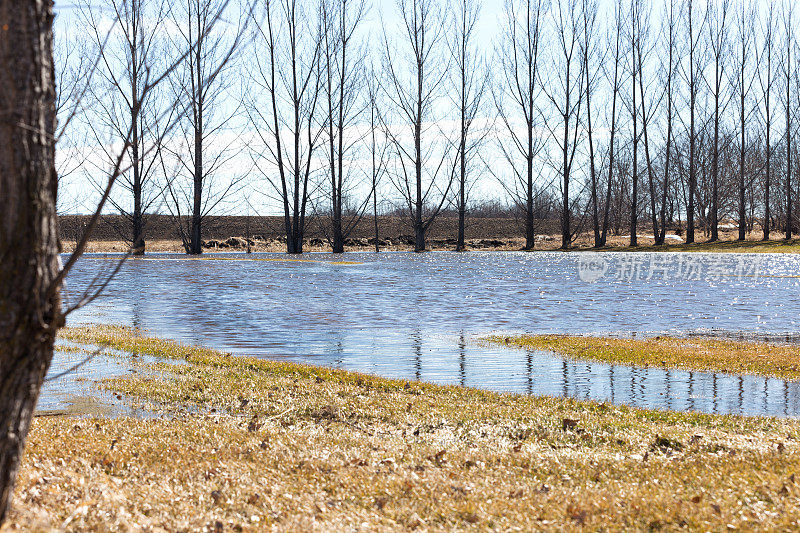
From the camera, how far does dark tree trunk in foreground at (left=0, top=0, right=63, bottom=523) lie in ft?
10.0

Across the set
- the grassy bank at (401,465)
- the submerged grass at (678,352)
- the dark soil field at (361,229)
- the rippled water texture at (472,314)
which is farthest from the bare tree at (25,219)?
the dark soil field at (361,229)

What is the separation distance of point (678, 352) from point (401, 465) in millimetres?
7078

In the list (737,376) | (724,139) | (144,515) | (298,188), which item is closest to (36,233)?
(144,515)

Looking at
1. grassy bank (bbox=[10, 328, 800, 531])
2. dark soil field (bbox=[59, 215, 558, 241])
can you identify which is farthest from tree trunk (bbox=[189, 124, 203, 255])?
grassy bank (bbox=[10, 328, 800, 531])

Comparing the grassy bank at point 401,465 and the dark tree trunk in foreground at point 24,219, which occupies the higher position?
the dark tree trunk in foreground at point 24,219

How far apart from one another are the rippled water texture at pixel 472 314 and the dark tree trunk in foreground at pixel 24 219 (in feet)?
20.6

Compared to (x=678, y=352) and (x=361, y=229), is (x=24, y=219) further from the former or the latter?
(x=361, y=229)

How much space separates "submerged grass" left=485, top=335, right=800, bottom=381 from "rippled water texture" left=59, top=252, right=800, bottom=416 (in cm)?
52

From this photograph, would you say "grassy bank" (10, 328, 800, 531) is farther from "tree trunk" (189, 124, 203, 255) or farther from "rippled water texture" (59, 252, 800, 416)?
"tree trunk" (189, 124, 203, 255)

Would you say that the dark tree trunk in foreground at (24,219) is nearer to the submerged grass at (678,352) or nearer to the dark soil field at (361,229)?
the submerged grass at (678,352)

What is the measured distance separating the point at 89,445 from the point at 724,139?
54.1 m

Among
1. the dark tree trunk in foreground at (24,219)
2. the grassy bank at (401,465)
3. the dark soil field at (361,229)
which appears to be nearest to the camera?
the dark tree trunk in foreground at (24,219)

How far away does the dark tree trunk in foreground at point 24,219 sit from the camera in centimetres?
305

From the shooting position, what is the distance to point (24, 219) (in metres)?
3.08
